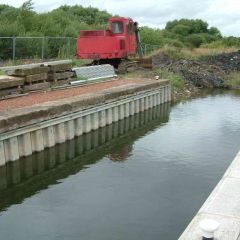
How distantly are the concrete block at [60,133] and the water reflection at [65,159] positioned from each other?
200mm

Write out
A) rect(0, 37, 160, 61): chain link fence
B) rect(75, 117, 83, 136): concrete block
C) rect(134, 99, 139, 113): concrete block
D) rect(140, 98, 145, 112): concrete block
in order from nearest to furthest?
rect(75, 117, 83, 136): concrete block, rect(134, 99, 139, 113): concrete block, rect(140, 98, 145, 112): concrete block, rect(0, 37, 160, 61): chain link fence

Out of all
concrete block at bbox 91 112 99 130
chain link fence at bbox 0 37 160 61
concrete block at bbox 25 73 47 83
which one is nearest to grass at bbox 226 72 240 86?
chain link fence at bbox 0 37 160 61

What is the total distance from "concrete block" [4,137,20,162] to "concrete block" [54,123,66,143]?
211 centimetres

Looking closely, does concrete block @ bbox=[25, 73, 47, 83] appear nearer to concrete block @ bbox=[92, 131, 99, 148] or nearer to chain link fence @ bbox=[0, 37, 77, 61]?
concrete block @ bbox=[92, 131, 99, 148]

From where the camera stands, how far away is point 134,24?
30141 millimetres

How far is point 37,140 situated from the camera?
554 inches

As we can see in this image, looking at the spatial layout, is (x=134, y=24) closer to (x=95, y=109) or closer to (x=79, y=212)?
(x=95, y=109)

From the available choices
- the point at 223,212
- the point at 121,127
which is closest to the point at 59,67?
the point at 121,127

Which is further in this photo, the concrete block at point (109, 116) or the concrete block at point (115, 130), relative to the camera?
the concrete block at point (109, 116)

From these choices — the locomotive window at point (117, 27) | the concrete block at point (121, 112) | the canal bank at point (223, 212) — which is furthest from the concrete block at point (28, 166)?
the locomotive window at point (117, 27)

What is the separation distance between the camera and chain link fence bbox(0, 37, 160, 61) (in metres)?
27.7

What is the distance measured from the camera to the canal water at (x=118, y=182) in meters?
9.71

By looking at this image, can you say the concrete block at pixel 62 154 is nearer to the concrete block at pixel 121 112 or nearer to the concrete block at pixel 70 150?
the concrete block at pixel 70 150

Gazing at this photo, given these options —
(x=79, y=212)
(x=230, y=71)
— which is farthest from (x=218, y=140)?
(x=230, y=71)
